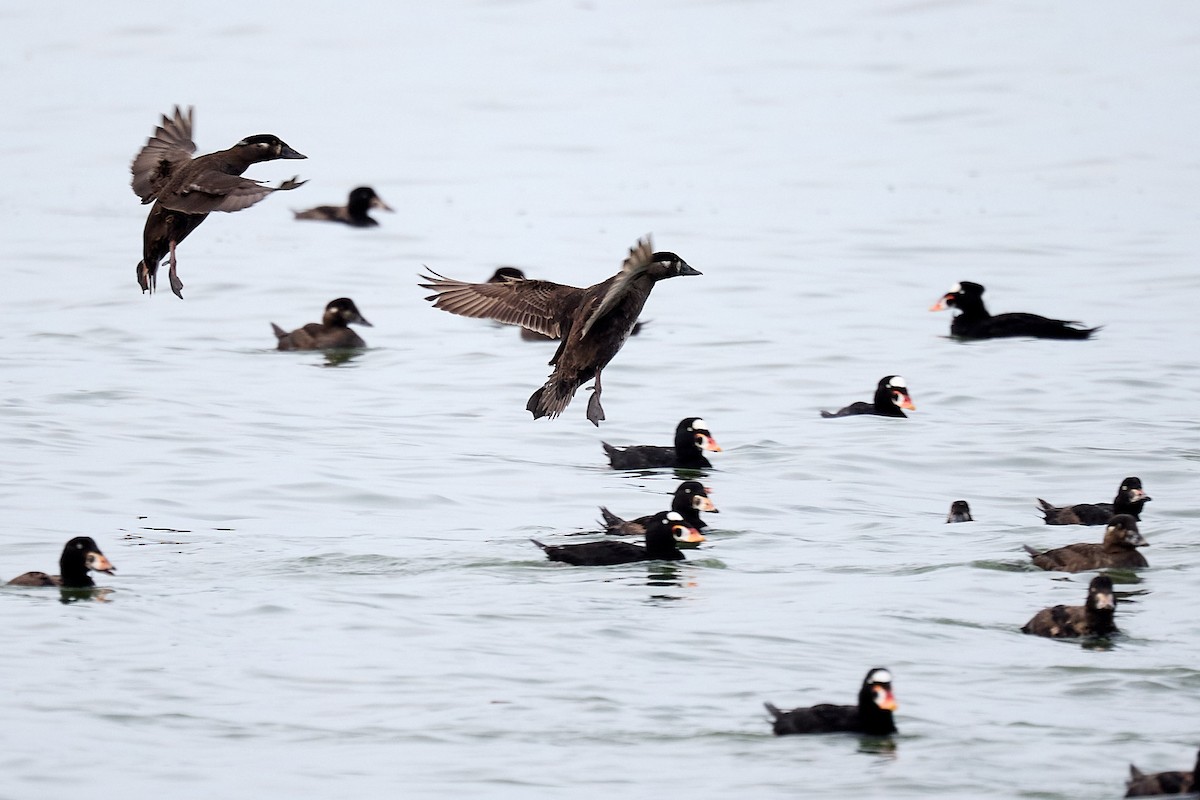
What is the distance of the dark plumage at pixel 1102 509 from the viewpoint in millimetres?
13359

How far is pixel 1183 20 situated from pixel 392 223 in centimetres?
1948

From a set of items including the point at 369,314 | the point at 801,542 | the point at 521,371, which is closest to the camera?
the point at 801,542

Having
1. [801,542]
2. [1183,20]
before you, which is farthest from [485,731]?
[1183,20]

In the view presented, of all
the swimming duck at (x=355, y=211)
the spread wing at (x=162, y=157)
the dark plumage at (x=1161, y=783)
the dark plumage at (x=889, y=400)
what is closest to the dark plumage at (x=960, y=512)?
the dark plumage at (x=889, y=400)

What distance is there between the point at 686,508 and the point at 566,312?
154cm

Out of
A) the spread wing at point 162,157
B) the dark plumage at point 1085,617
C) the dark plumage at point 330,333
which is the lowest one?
the dark plumage at point 1085,617

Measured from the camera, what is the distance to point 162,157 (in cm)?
1423

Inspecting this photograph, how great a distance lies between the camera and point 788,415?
59.3 ft

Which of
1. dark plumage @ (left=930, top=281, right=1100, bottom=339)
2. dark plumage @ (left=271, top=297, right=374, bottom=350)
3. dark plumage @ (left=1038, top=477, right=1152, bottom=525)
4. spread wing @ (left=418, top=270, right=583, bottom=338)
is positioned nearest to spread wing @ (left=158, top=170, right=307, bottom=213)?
spread wing @ (left=418, top=270, right=583, bottom=338)

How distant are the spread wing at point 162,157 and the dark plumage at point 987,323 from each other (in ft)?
30.2

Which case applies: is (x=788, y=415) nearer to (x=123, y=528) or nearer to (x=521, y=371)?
(x=521, y=371)

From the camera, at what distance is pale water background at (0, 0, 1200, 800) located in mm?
9711

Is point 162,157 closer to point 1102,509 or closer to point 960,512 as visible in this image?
point 960,512

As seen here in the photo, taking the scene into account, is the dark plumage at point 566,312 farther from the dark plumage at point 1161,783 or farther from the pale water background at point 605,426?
the dark plumage at point 1161,783
